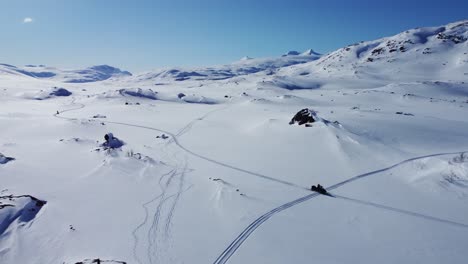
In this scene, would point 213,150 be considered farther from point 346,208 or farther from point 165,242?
point 165,242

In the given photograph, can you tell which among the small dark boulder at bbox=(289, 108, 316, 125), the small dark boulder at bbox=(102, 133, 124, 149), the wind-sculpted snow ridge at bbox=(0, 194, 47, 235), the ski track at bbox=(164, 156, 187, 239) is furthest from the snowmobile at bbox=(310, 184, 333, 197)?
the small dark boulder at bbox=(102, 133, 124, 149)

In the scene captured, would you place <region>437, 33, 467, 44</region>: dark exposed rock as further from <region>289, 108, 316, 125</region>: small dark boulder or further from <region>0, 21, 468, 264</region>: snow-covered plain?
<region>289, 108, 316, 125</region>: small dark boulder

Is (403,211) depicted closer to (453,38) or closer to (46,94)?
(46,94)

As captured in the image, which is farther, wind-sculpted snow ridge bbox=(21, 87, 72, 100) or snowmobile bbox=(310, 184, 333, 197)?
wind-sculpted snow ridge bbox=(21, 87, 72, 100)

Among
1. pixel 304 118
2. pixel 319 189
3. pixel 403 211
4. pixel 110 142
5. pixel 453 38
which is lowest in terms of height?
pixel 110 142

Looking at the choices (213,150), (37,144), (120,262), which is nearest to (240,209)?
(120,262)

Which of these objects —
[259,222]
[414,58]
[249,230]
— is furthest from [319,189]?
[414,58]

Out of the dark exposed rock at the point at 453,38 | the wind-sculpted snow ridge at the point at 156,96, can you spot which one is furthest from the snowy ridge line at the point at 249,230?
the dark exposed rock at the point at 453,38

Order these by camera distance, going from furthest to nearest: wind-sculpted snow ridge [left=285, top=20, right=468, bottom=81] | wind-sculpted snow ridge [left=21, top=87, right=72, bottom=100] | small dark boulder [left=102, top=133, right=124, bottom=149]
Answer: wind-sculpted snow ridge [left=285, top=20, right=468, bottom=81] < wind-sculpted snow ridge [left=21, top=87, right=72, bottom=100] < small dark boulder [left=102, top=133, right=124, bottom=149]
